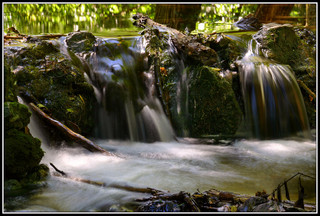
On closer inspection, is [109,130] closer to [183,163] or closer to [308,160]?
[183,163]

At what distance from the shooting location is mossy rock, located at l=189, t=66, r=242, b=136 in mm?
4312

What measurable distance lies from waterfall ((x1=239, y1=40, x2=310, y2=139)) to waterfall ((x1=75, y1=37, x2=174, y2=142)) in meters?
1.30

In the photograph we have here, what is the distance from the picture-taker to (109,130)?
13.2ft

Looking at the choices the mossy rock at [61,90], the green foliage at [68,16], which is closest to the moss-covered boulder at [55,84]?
the mossy rock at [61,90]

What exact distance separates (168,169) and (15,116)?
143cm

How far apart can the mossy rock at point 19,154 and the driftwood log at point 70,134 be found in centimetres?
75

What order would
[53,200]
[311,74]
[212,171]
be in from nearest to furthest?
[53,200] → [212,171] → [311,74]

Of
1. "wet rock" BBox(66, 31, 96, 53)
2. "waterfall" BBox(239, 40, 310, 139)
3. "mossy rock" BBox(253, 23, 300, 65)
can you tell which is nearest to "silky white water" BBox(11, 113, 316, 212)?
"waterfall" BBox(239, 40, 310, 139)

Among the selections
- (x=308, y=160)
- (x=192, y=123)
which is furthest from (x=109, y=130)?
(x=308, y=160)

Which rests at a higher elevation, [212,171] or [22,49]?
[22,49]

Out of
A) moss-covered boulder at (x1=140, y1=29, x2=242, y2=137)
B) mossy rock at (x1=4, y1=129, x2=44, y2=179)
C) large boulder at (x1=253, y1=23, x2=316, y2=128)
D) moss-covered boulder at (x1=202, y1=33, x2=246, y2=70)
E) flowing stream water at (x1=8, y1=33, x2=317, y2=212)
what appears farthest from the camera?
large boulder at (x1=253, y1=23, x2=316, y2=128)

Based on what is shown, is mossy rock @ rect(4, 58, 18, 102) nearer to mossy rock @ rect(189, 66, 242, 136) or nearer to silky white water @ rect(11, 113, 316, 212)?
silky white water @ rect(11, 113, 316, 212)

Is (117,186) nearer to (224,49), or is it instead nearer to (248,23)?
(224,49)

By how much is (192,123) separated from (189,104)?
0.28 metres
